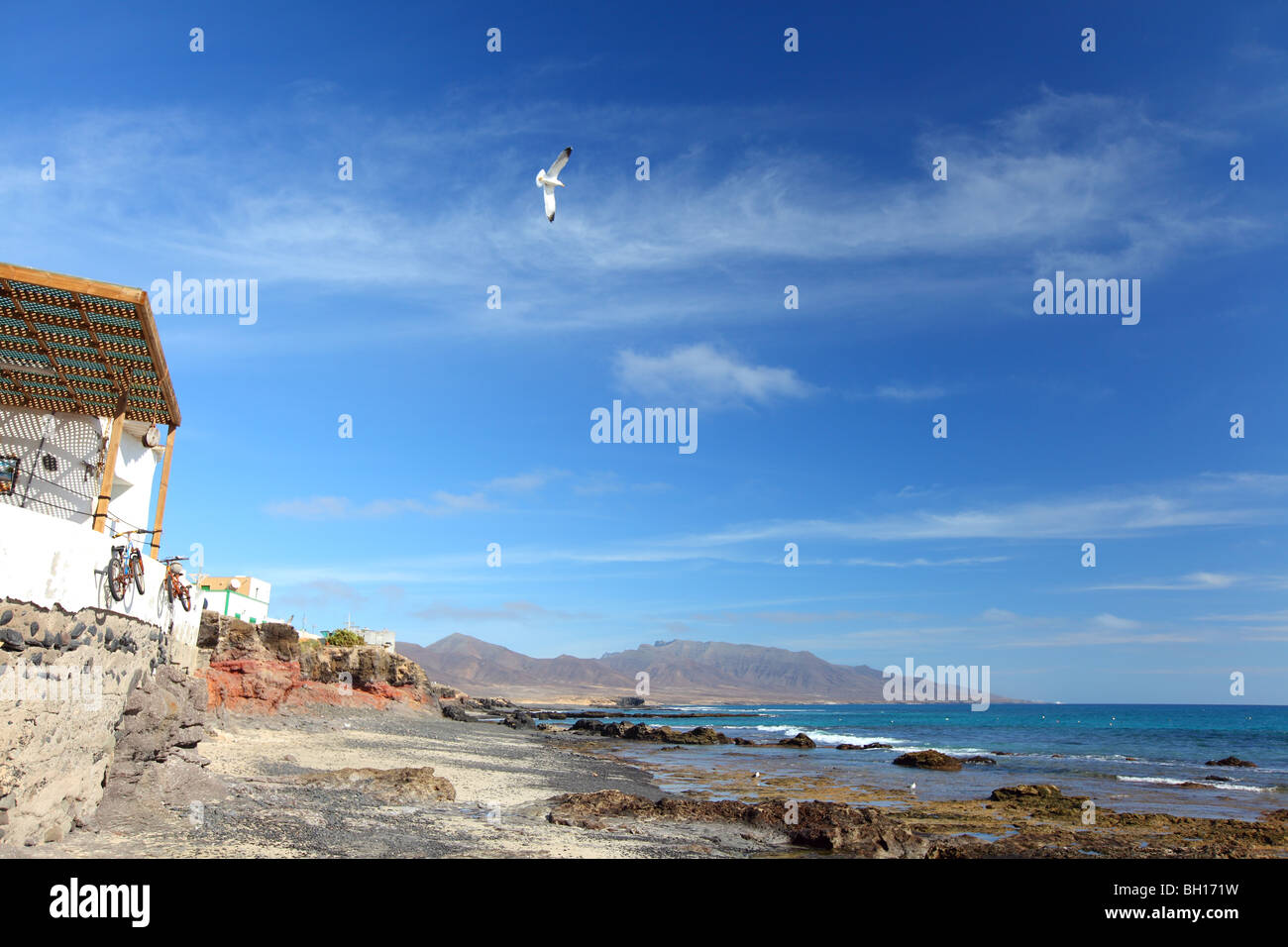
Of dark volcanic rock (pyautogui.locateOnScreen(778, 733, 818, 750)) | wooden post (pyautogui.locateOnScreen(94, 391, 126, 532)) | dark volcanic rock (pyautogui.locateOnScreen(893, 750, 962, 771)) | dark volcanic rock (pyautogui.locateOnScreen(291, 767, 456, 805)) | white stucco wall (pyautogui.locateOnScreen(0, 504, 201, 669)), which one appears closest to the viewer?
white stucco wall (pyautogui.locateOnScreen(0, 504, 201, 669))

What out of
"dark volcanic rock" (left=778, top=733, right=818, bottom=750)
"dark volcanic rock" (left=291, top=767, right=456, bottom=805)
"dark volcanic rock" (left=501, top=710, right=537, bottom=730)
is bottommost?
"dark volcanic rock" (left=501, top=710, right=537, bottom=730)

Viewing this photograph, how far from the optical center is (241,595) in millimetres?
55938

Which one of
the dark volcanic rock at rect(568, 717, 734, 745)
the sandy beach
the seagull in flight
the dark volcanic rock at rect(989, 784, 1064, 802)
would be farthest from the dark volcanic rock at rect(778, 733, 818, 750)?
the seagull in flight

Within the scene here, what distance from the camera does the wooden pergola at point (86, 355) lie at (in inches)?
512

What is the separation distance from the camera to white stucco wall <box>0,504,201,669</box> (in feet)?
31.1

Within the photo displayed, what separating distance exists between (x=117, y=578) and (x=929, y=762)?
3854 cm

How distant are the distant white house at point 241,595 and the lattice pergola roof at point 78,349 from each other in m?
38.3

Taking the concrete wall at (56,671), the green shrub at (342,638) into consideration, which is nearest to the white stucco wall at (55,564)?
the concrete wall at (56,671)

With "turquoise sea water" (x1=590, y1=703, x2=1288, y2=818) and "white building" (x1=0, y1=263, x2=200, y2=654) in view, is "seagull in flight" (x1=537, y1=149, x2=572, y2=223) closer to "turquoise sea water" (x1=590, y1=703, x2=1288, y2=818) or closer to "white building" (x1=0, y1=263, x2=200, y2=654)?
"white building" (x1=0, y1=263, x2=200, y2=654)

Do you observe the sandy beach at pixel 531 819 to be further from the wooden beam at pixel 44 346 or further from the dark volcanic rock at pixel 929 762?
the dark volcanic rock at pixel 929 762

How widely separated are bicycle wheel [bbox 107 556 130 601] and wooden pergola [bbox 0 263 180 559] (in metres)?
1.30
